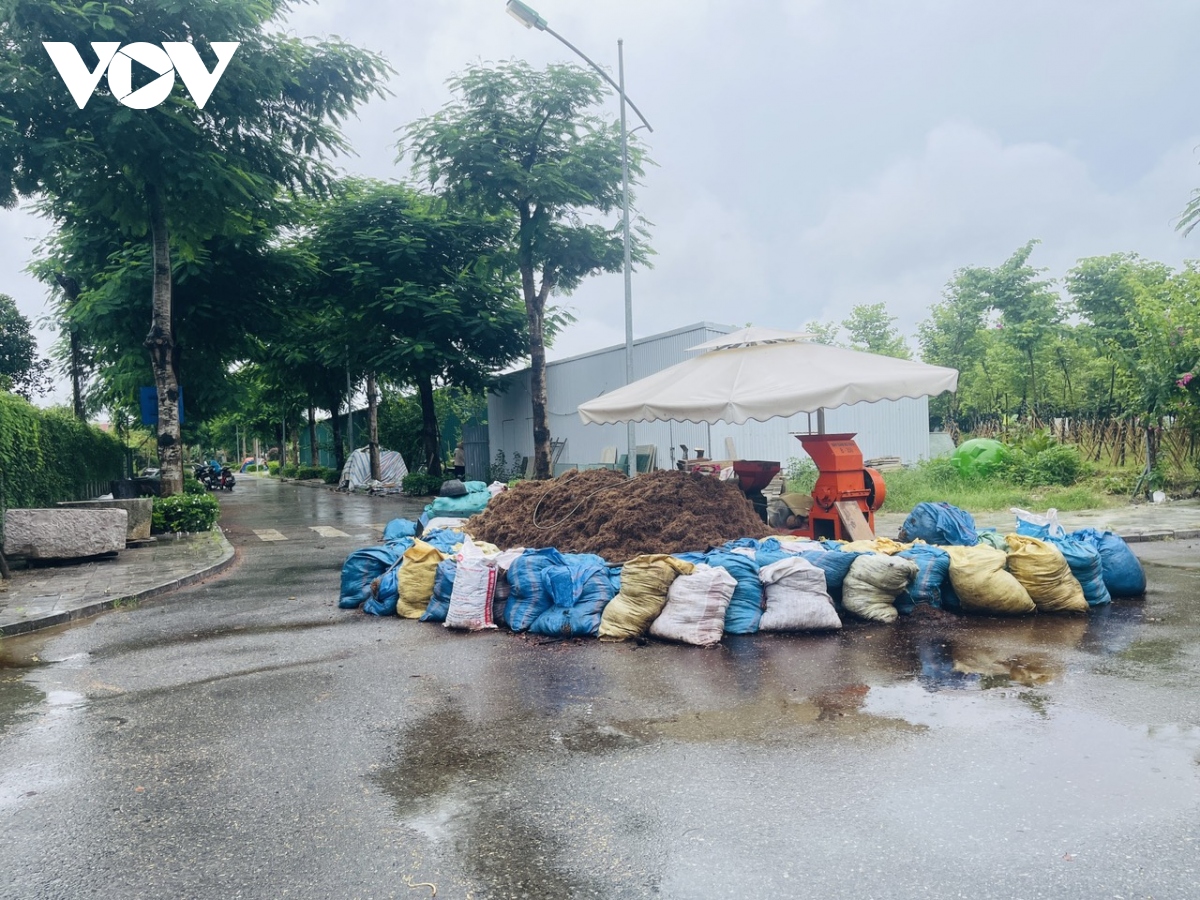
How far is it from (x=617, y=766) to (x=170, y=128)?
44.2ft

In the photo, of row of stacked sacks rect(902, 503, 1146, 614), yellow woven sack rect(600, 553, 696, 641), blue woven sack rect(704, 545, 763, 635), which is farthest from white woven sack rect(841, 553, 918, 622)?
yellow woven sack rect(600, 553, 696, 641)

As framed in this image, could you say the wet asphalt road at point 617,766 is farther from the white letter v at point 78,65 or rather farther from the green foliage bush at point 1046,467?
the green foliage bush at point 1046,467

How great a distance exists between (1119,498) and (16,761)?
18.3m

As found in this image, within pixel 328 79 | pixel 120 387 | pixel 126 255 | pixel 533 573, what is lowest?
pixel 533 573

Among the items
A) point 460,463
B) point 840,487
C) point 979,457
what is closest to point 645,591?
point 840,487

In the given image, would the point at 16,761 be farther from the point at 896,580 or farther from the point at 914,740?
the point at 896,580

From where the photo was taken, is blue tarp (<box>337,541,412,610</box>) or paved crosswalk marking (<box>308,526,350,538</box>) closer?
blue tarp (<box>337,541,412,610</box>)

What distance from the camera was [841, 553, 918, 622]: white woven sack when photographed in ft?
24.5

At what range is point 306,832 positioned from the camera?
3.71m

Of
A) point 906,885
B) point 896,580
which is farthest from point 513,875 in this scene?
point 896,580

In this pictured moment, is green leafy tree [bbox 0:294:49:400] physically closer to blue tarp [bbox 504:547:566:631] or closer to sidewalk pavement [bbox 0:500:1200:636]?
sidewalk pavement [bbox 0:500:1200:636]

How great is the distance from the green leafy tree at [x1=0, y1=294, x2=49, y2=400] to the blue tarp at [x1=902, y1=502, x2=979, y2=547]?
3058 centimetres

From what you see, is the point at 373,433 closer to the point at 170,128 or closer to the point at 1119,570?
the point at 170,128

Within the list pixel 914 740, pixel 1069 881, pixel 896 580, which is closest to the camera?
pixel 1069 881
